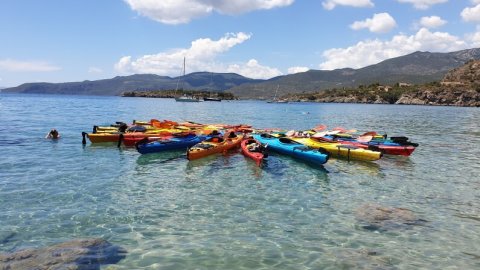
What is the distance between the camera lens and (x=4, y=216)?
44.2ft

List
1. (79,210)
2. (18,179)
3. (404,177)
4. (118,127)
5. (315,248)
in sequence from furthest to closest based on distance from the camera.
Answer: (118,127) → (404,177) → (18,179) → (79,210) → (315,248)

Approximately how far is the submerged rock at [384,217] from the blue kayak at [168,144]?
53.0ft

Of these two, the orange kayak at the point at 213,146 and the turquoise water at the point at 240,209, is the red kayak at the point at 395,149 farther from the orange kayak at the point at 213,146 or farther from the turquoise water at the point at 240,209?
the orange kayak at the point at 213,146

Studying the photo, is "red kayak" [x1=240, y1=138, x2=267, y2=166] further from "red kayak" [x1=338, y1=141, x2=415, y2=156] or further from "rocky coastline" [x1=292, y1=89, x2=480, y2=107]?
"rocky coastline" [x1=292, y1=89, x2=480, y2=107]

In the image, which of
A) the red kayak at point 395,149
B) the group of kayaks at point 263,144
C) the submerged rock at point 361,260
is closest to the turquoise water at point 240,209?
the submerged rock at point 361,260

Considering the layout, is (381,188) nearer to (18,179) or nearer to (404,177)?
(404,177)

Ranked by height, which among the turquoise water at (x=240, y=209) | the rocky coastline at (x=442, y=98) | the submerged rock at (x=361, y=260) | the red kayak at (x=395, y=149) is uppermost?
the rocky coastline at (x=442, y=98)

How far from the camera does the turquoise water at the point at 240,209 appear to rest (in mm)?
10992

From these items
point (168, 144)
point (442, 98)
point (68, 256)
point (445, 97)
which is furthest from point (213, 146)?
point (442, 98)

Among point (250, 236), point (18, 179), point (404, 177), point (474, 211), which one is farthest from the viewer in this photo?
point (404, 177)

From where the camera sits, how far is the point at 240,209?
49.0 feet

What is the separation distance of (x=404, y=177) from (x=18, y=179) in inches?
826

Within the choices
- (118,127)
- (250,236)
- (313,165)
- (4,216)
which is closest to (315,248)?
(250,236)

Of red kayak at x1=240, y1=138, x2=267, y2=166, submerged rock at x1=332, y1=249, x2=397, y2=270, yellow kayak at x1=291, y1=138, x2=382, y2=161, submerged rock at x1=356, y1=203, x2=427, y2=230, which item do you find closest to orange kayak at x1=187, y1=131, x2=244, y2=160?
red kayak at x1=240, y1=138, x2=267, y2=166
